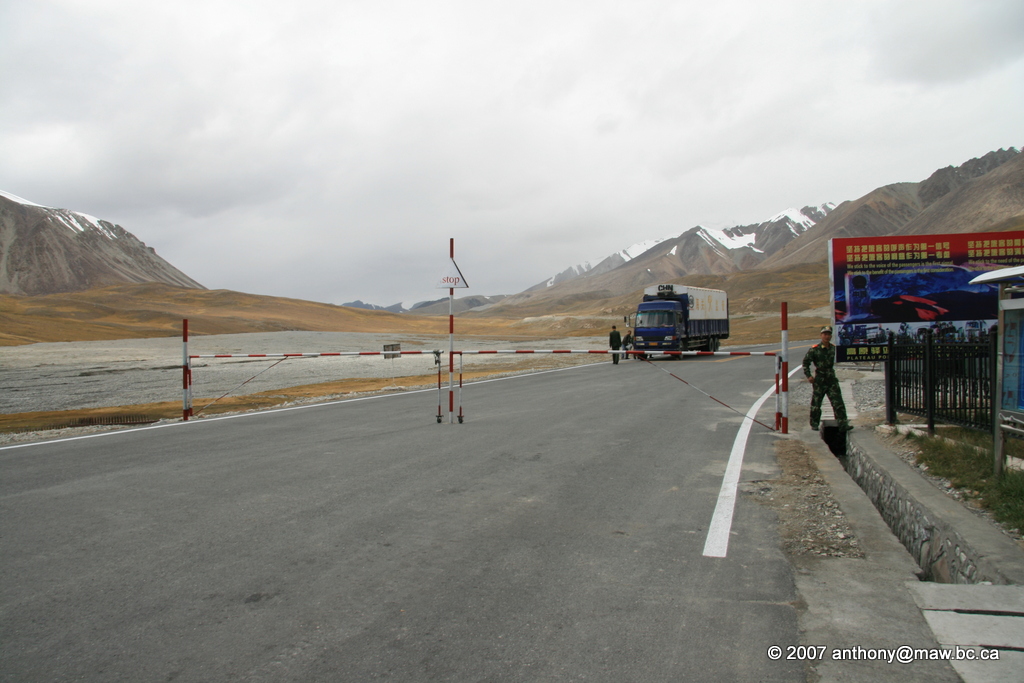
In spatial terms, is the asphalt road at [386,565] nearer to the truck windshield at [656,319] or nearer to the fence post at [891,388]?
the fence post at [891,388]

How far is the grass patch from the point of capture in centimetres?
518

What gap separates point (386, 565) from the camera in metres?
4.65

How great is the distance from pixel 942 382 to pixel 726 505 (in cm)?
426

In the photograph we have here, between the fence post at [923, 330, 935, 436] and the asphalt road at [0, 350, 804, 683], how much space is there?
2084 millimetres

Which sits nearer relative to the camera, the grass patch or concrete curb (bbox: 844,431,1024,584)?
concrete curb (bbox: 844,431,1024,584)

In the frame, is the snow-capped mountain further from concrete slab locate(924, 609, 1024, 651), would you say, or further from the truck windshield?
concrete slab locate(924, 609, 1024, 651)

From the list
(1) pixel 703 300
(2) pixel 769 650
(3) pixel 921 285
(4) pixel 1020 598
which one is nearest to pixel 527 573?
(2) pixel 769 650

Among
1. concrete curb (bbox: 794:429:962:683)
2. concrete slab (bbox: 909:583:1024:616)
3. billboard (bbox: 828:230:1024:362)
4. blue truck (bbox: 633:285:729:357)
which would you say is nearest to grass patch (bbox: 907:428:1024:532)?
concrete curb (bbox: 794:429:962:683)

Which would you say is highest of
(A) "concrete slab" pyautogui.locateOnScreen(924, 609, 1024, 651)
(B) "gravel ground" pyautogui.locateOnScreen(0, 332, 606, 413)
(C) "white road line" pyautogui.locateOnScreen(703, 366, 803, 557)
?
(B) "gravel ground" pyautogui.locateOnScreen(0, 332, 606, 413)

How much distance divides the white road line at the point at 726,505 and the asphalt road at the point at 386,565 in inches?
3.5

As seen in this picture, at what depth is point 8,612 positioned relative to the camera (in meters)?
3.96

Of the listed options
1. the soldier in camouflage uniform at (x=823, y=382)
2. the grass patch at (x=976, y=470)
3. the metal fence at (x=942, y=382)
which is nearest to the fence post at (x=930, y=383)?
the metal fence at (x=942, y=382)

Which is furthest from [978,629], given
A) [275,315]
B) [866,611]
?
[275,315]

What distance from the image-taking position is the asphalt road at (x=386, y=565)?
3406 mm
